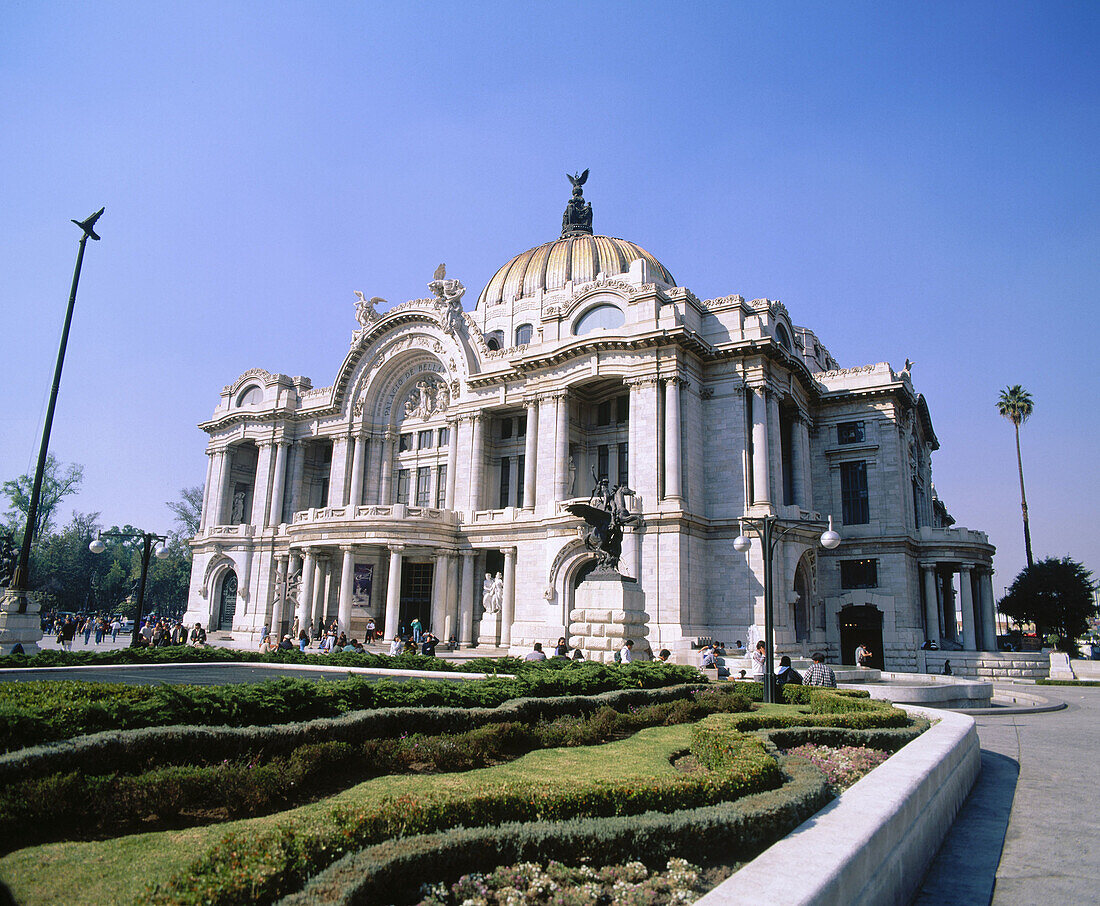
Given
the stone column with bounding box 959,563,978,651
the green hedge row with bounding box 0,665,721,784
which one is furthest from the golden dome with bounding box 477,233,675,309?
the green hedge row with bounding box 0,665,721,784

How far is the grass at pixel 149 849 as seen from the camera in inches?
210

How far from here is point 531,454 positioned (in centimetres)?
3909

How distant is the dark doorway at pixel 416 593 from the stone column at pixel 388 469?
5.33 meters

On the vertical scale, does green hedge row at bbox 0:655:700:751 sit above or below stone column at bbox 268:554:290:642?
below

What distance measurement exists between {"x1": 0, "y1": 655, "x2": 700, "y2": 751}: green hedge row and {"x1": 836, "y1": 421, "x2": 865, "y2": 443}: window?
3368cm

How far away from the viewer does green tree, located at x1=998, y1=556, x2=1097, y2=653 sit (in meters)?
54.9

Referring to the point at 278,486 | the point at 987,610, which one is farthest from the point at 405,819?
the point at 278,486

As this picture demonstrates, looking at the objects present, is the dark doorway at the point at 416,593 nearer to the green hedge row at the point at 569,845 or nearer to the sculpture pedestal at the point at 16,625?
the sculpture pedestal at the point at 16,625

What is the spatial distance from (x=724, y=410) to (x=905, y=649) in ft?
51.0

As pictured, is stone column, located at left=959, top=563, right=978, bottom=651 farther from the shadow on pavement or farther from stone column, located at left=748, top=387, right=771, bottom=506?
the shadow on pavement

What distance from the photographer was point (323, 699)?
34.2 feet

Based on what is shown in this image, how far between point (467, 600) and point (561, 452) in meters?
9.72

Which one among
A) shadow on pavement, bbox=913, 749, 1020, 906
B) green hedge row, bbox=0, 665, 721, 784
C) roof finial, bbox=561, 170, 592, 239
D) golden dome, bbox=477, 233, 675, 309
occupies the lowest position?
shadow on pavement, bbox=913, 749, 1020, 906

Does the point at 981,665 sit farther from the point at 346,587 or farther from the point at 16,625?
the point at 16,625
